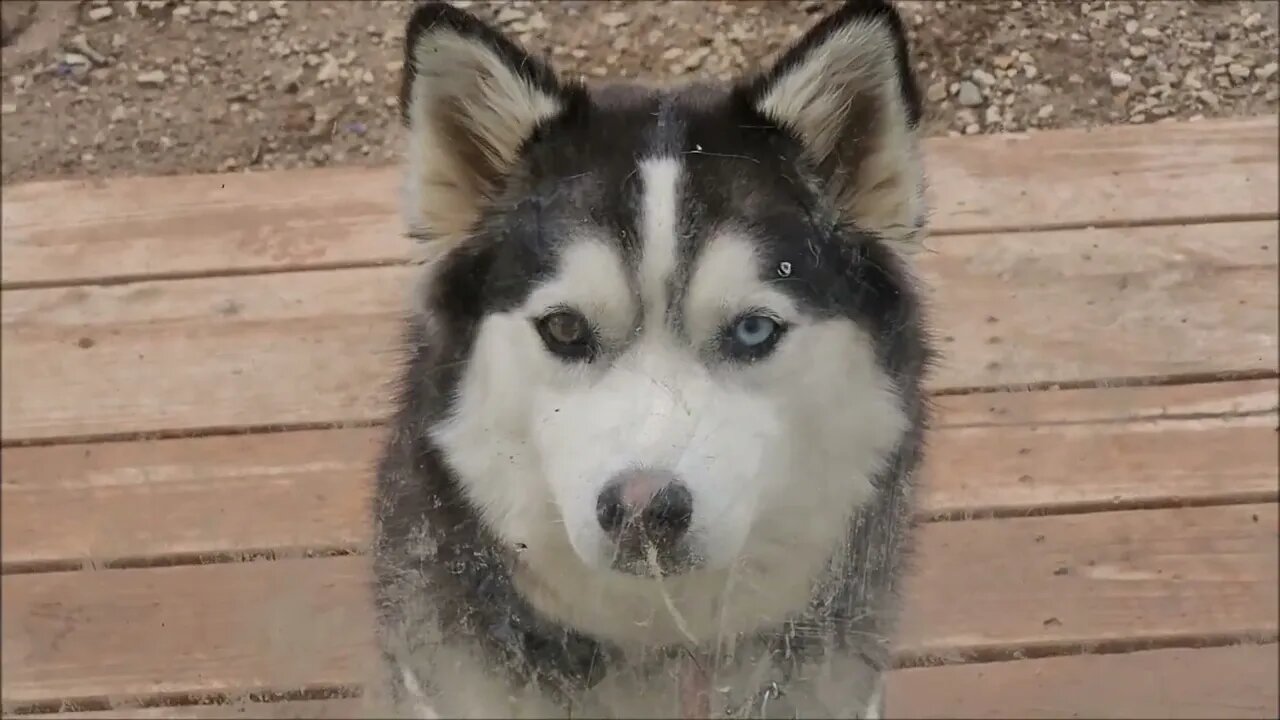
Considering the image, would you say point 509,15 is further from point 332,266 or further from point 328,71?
point 332,266

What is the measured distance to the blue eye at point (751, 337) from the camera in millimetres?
871

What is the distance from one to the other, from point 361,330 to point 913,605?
33.6 inches

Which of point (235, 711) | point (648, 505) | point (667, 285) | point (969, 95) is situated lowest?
point (235, 711)

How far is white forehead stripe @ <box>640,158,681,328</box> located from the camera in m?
0.85

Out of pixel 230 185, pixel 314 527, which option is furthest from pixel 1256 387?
pixel 230 185

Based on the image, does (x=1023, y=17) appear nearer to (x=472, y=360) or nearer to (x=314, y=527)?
(x=472, y=360)

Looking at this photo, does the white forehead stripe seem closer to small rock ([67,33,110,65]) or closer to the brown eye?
the brown eye

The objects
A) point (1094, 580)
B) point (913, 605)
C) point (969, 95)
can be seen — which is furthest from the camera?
point (969, 95)

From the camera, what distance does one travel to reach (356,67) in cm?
176

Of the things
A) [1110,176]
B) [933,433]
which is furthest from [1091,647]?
[1110,176]

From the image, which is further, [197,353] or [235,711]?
[197,353]

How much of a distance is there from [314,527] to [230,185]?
2.00 feet

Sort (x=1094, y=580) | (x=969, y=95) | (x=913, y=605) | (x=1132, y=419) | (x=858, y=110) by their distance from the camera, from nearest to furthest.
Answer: (x=858, y=110) < (x=913, y=605) < (x=1094, y=580) < (x=1132, y=419) < (x=969, y=95)

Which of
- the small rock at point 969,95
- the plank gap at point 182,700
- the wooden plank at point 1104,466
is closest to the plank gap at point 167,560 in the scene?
the plank gap at point 182,700
